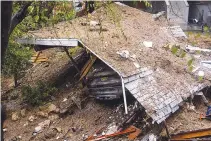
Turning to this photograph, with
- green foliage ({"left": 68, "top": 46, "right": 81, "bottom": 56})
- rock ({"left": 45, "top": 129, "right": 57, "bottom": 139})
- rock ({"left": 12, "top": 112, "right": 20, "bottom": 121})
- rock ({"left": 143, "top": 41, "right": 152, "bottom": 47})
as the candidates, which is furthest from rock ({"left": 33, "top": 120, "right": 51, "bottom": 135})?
rock ({"left": 143, "top": 41, "right": 152, "bottom": 47})

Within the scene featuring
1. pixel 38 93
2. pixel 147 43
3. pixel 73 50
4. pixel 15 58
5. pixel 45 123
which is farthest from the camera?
pixel 73 50

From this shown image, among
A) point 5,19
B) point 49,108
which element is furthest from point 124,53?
point 5,19

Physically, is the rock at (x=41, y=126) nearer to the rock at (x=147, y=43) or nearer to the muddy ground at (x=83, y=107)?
the muddy ground at (x=83, y=107)

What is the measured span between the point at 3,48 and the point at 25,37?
6737 millimetres

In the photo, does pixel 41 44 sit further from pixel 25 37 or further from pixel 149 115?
pixel 149 115

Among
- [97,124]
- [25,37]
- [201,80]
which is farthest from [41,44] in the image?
[201,80]

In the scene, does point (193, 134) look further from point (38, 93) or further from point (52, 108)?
point (38, 93)

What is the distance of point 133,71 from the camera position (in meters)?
8.93

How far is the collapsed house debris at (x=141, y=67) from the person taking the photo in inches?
338

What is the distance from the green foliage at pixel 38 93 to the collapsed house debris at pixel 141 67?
1.72 m

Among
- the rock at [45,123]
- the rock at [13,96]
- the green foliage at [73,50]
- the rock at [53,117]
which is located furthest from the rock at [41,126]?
the green foliage at [73,50]

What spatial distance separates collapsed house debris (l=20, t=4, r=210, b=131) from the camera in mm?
8586

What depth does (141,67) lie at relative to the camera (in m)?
9.45

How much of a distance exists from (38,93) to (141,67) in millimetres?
3867
